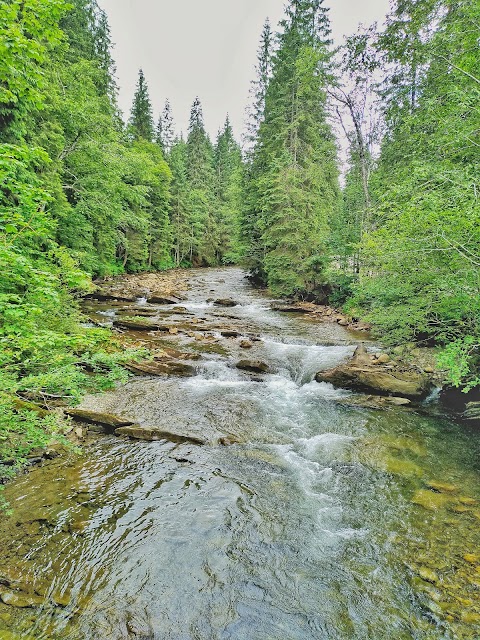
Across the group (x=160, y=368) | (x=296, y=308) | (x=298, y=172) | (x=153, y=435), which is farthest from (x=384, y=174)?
(x=153, y=435)

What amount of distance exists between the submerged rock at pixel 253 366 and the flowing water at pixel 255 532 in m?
2.50

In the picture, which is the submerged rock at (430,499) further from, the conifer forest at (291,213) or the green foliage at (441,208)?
the green foliage at (441,208)

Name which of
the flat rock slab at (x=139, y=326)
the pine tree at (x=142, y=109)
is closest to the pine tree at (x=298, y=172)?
the flat rock slab at (x=139, y=326)

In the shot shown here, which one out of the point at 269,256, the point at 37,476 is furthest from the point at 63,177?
the point at 37,476

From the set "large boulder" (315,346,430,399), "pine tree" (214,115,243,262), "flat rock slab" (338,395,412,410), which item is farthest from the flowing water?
"pine tree" (214,115,243,262)

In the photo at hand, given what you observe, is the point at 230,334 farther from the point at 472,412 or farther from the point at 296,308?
the point at 472,412

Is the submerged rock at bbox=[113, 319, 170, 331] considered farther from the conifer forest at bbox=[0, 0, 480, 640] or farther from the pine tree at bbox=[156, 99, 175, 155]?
the pine tree at bbox=[156, 99, 175, 155]

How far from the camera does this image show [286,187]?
67.5ft

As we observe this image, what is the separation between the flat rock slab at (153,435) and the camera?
6895mm

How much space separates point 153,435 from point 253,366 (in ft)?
14.5

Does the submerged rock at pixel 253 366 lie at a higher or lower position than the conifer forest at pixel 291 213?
lower

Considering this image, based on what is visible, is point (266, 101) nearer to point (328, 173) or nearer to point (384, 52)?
point (328, 173)

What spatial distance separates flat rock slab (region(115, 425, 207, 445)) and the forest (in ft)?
4.48

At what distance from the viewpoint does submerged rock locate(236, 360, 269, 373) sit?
10711 mm
